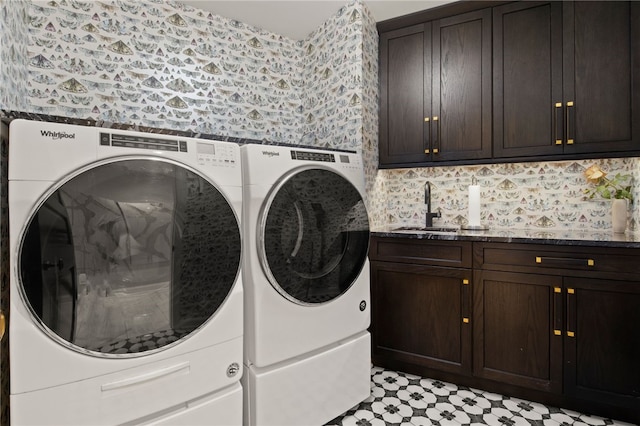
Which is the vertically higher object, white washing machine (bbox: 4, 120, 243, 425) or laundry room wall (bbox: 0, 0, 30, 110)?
laundry room wall (bbox: 0, 0, 30, 110)

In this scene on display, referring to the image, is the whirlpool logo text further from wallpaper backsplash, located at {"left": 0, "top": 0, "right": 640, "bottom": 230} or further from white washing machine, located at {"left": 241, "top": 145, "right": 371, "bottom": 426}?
wallpaper backsplash, located at {"left": 0, "top": 0, "right": 640, "bottom": 230}

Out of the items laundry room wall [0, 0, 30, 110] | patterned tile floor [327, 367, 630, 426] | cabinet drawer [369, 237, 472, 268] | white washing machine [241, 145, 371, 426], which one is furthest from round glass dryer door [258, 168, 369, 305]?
laundry room wall [0, 0, 30, 110]

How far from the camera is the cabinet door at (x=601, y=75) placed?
1.96 metres

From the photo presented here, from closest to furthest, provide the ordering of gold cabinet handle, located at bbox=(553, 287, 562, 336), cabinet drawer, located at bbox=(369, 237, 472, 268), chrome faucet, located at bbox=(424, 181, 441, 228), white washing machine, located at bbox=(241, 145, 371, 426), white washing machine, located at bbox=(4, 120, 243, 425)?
white washing machine, located at bbox=(4, 120, 243, 425), white washing machine, located at bbox=(241, 145, 371, 426), gold cabinet handle, located at bbox=(553, 287, 562, 336), cabinet drawer, located at bbox=(369, 237, 472, 268), chrome faucet, located at bbox=(424, 181, 441, 228)

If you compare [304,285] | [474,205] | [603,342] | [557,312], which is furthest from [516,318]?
[304,285]

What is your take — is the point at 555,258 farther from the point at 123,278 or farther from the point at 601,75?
the point at 123,278

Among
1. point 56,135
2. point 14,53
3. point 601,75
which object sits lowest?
point 56,135

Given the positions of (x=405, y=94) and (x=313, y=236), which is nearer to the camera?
(x=313, y=236)

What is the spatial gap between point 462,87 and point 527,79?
1.26ft

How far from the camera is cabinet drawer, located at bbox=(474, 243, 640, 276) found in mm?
1695

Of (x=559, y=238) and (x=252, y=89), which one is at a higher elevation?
(x=252, y=89)

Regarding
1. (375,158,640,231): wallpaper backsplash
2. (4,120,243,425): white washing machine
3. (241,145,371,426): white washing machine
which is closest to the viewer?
(4,120,243,425): white washing machine

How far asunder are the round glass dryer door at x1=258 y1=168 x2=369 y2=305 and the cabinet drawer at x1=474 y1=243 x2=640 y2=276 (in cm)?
75

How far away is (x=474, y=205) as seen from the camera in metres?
2.44
